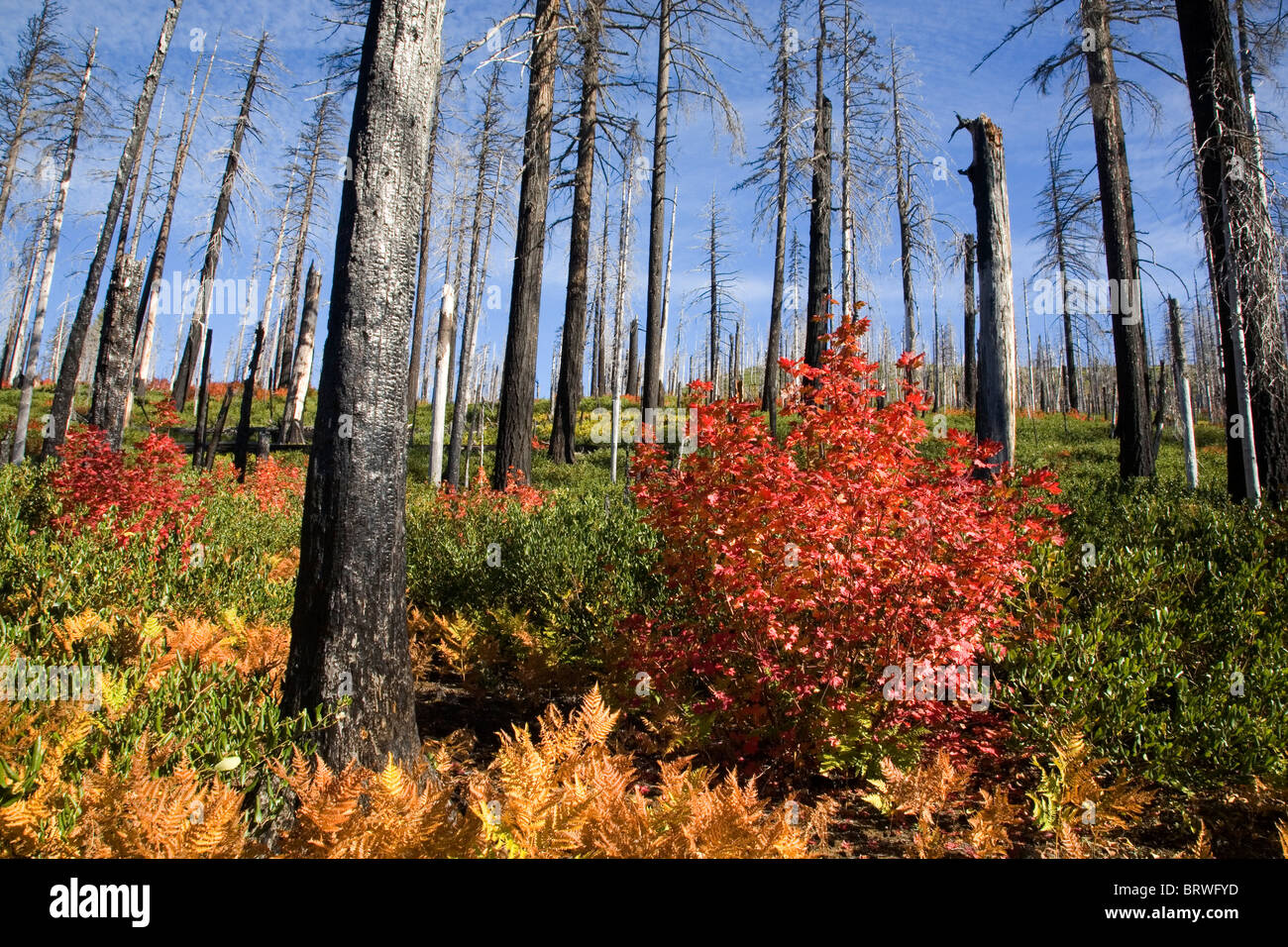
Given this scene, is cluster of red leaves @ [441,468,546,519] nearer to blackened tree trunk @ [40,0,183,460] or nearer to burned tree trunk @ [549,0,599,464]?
burned tree trunk @ [549,0,599,464]

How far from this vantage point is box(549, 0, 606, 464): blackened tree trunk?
12422mm

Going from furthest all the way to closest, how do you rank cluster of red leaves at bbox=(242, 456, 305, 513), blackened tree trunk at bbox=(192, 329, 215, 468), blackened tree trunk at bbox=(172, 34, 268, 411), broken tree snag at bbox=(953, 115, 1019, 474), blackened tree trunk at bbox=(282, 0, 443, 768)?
blackened tree trunk at bbox=(172, 34, 268, 411), blackened tree trunk at bbox=(192, 329, 215, 468), cluster of red leaves at bbox=(242, 456, 305, 513), broken tree snag at bbox=(953, 115, 1019, 474), blackened tree trunk at bbox=(282, 0, 443, 768)

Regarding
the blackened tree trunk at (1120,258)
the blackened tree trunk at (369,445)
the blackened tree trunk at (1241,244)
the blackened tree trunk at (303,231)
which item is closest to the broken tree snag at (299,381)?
the blackened tree trunk at (303,231)

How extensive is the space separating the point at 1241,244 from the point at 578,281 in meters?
10.1

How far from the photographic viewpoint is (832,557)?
3582 mm

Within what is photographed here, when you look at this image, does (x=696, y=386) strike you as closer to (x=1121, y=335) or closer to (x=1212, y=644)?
(x=1212, y=644)

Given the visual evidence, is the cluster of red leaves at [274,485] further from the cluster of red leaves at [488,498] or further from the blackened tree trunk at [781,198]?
the blackened tree trunk at [781,198]

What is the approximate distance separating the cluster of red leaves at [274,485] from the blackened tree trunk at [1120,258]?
1256 cm

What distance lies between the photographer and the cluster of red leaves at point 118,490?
659 cm

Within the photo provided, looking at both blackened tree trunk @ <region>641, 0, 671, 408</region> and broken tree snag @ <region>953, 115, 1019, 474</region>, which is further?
blackened tree trunk @ <region>641, 0, 671, 408</region>

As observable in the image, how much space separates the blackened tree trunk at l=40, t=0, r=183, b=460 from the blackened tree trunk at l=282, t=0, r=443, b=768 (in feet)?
37.9

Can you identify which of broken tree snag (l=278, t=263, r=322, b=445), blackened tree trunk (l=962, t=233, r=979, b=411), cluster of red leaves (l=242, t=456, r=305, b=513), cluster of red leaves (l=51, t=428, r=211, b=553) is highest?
blackened tree trunk (l=962, t=233, r=979, b=411)

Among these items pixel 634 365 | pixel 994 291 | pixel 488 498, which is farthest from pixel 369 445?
pixel 634 365

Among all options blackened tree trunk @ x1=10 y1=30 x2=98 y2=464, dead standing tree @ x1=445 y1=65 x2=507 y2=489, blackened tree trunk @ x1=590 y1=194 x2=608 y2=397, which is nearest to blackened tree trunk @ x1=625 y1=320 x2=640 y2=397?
blackened tree trunk @ x1=590 y1=194 x2=608 y2=397
